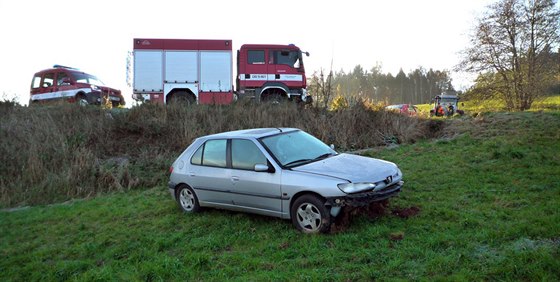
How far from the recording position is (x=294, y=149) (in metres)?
6.18

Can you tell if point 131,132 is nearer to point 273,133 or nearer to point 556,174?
point 273,133

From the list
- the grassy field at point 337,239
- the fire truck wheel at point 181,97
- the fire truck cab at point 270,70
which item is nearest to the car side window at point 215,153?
the grassy field at point 337,239

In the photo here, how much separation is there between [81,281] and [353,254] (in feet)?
10.4

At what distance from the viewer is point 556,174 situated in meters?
7.07

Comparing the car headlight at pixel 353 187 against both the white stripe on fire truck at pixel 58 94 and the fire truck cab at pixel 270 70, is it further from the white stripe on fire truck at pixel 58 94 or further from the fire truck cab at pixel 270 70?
the white stripe on fire truck at pixel 58 94

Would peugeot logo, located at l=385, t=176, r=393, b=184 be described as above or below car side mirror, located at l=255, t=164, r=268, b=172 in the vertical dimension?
below

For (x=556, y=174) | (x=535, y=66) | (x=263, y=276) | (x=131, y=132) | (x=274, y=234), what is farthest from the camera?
(x=535, y=66)

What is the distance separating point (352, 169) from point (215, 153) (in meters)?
2.38

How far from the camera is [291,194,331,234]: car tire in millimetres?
5125

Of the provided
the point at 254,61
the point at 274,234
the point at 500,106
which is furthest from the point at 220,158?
the point at 500,106

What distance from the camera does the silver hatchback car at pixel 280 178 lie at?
5125 millimetres

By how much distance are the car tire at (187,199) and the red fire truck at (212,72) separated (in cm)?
898

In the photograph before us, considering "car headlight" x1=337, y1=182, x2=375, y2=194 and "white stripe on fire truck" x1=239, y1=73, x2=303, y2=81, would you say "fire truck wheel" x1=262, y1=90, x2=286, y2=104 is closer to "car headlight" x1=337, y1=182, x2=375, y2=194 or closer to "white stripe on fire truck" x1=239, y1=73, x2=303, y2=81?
"white stripe on fire truck" x1=239, y1=73, x2=303, y2=81

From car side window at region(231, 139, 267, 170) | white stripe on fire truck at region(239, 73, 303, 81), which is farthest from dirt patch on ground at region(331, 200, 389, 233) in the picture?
white stripe on fire truck at region(239, 73, 303, 81)
